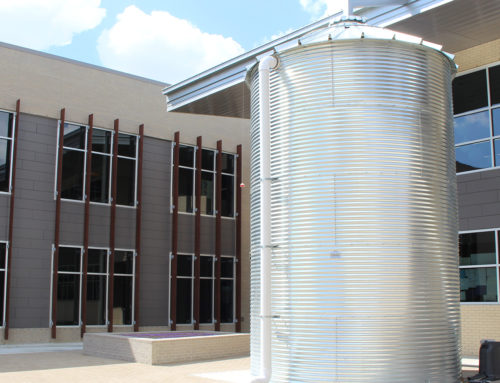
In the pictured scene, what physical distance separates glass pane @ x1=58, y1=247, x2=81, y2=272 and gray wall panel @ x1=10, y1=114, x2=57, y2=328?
535 millimetres

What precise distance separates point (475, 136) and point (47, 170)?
15.3 m

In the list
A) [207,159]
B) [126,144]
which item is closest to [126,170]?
[126,144]

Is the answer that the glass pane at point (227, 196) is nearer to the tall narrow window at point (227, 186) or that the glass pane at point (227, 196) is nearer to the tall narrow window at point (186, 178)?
the tall narrow window at point (227, 186)

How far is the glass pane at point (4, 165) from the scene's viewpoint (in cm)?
2336

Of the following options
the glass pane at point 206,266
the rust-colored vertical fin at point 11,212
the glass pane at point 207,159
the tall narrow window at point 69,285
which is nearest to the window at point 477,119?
the glass pane at point 207,159

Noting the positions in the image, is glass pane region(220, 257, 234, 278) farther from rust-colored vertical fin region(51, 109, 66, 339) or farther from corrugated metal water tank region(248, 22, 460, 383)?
corrugated metal water tank region(248, 22, 460, 383)

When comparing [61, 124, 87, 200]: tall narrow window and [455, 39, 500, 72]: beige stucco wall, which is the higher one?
[455, 39, 500, 72]: beige stucco wall

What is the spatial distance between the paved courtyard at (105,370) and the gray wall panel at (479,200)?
4920mm

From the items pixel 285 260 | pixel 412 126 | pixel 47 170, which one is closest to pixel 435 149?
pixel 412 126

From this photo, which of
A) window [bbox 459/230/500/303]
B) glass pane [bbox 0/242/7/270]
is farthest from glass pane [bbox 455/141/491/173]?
glass pane [bbox 0/242/7/270]

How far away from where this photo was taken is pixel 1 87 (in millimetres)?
23578

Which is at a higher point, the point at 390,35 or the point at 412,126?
the point at 390,35

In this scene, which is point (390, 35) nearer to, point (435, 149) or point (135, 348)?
point (435, 149)

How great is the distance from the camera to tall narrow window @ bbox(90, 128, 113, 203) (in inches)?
1016
